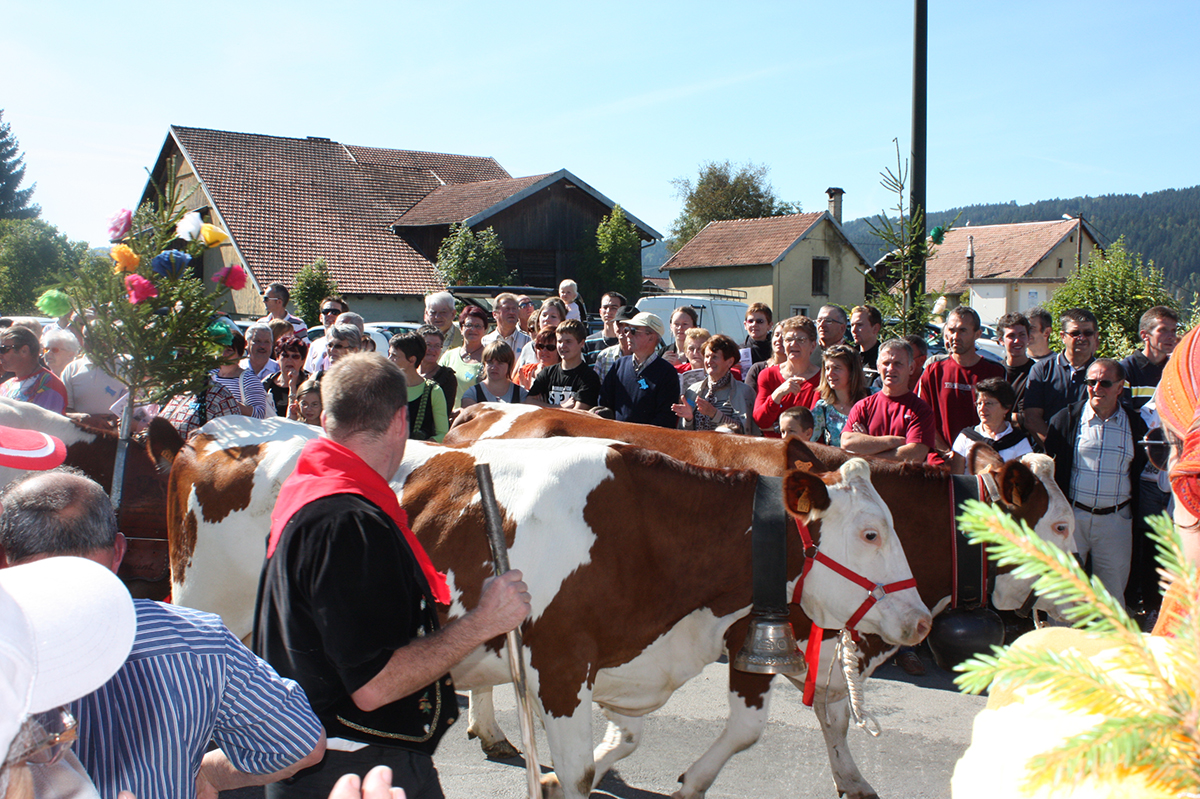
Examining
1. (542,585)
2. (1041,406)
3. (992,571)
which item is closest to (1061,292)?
(1041,406)

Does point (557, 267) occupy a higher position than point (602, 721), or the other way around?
point (557, 267)

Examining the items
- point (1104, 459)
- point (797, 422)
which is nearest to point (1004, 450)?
point (1104, 459)

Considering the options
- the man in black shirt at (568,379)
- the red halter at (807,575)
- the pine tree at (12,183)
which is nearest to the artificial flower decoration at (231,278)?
the man in black shirt at (568,379)

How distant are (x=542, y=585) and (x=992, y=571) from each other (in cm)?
211

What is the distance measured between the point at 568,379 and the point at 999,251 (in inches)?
2163

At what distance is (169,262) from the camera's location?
4.32 m

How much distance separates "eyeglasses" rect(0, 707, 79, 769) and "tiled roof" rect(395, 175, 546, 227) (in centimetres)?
2953

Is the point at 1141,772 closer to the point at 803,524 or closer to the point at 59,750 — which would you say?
the point at 59,750

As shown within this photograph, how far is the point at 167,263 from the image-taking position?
4312 millimetres

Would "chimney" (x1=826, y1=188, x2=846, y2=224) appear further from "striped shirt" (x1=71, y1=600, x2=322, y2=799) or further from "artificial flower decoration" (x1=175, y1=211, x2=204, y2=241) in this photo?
"striped shirt" (x1=71, y1=600, x2=322, y2=799)

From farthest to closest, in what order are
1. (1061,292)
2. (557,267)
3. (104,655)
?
(557,267)
(1061,292)
(104,655)

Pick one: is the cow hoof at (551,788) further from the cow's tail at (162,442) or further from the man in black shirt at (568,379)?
the man in black shirt at (568,379)

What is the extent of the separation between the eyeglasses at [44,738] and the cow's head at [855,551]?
252 centimetres

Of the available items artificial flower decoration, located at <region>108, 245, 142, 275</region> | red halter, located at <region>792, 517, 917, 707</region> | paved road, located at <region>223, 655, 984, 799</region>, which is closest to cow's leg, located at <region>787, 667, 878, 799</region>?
paved road, located at <region>223, 655, 984, 799</region>
